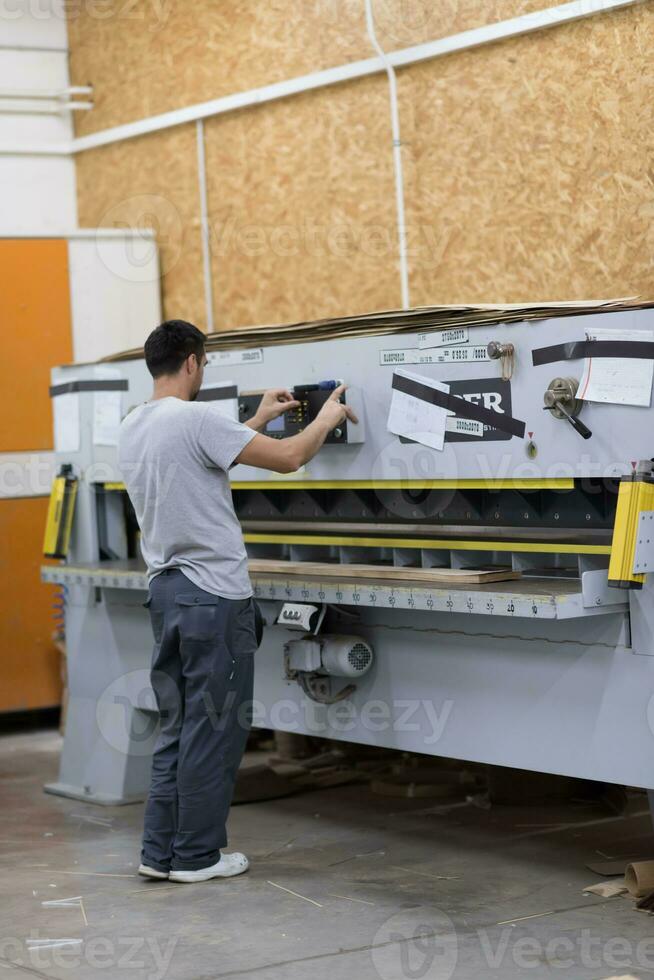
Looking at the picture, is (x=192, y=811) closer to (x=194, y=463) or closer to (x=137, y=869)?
(x=137, y=869)

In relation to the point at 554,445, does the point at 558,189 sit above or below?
above

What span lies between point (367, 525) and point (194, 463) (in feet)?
1.83

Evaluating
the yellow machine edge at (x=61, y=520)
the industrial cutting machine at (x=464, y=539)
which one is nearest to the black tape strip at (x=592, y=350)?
the industrial cutting machine at (x=464, y=539)

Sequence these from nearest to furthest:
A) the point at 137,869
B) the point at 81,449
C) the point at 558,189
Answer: the point at 137,869, the point at 558,189, the point at 81,449

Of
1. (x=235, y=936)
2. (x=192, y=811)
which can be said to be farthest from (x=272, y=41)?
(x=235, y=936)

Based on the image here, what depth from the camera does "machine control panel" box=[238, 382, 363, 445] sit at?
11.6 feet

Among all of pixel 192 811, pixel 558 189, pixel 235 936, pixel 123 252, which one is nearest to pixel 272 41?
pixel 123 252

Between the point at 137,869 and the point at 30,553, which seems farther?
the point at 30,553

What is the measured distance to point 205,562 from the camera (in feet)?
11.1

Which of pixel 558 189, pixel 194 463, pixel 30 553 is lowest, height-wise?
pixel 30 553

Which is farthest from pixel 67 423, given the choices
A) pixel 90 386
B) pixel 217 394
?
pixel 217 394

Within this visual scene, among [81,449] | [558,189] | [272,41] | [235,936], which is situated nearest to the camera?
[235,936]

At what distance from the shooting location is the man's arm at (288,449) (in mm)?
3318

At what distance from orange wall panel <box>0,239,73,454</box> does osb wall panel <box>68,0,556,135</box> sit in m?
0.79
